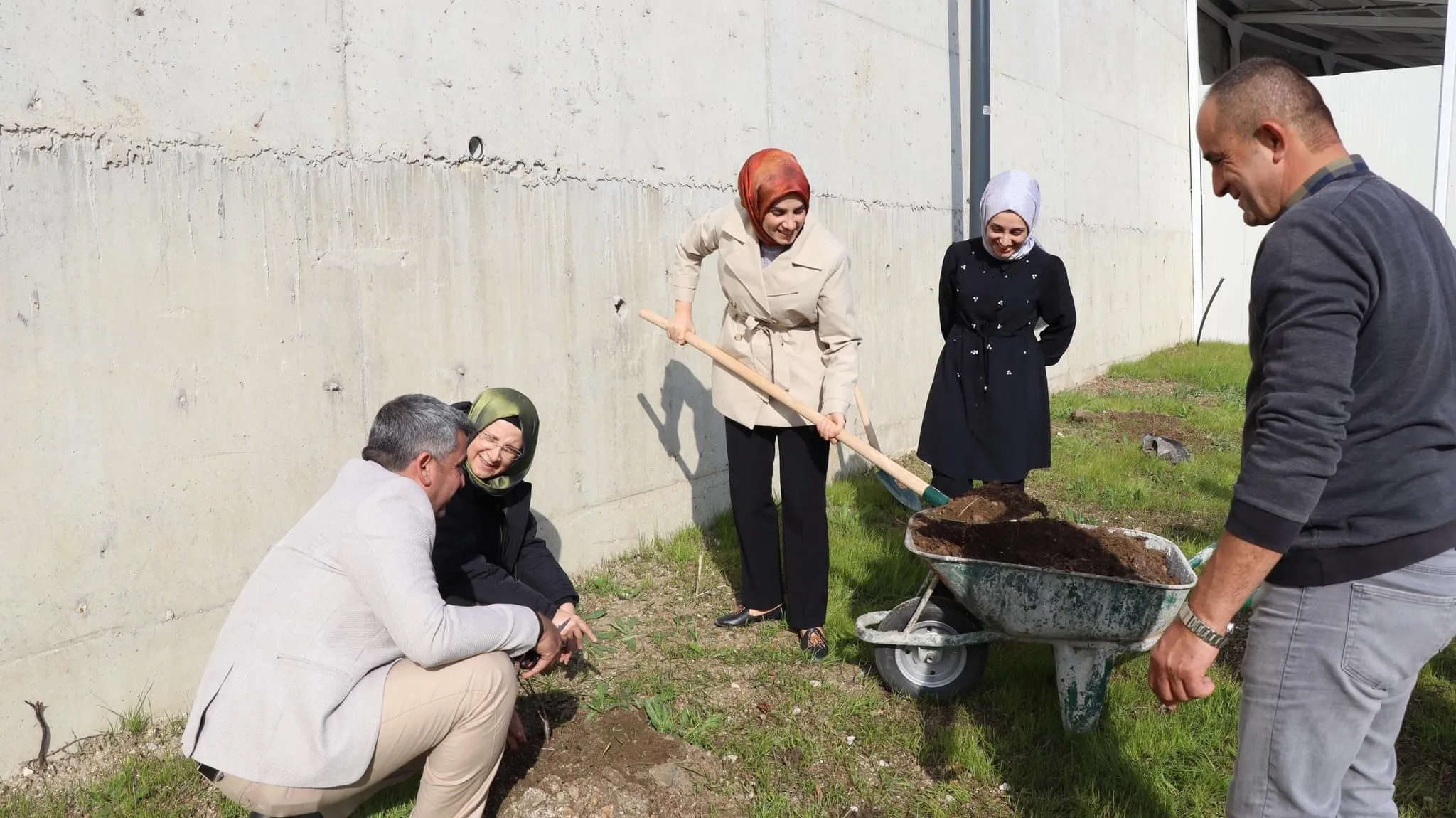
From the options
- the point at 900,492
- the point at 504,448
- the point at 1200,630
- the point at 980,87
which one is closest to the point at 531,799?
the point at 504,448

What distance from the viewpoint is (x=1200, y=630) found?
188 cm

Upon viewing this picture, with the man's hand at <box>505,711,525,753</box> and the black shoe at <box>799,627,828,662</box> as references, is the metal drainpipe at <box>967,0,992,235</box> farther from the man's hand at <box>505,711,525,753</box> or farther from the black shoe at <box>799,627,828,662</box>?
the man's hand at <box>505,711,525,753</box>

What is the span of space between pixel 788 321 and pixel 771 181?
0.55m

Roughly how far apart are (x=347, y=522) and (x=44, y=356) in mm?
1223

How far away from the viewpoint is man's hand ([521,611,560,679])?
2.93 meters

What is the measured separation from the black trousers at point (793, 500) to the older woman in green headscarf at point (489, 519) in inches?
40.0

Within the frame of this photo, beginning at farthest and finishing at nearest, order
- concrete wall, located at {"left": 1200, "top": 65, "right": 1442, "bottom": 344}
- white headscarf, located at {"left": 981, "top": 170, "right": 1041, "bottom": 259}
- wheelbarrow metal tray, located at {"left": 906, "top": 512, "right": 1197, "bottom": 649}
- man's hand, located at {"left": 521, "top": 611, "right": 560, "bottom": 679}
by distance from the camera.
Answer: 1. concrete wall, located at {"left": 1200, "top": 65, "right": 1442, "bottom": 344}
2. white headscarf, located at {"left": 981, "top": 170, "right": 1041, "bottom": 259}
3. wheelbarrow metal tray, located at {"left": 906, "top": 512, "right": 1197, "bottom": 649}
4. man's hand, located at {"left": 521, "top": 611, "right": 560, "bottom": 679}

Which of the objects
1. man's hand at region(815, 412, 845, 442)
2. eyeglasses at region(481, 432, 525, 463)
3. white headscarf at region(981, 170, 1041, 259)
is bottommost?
man's hand at region(815, 412, 845, 442)

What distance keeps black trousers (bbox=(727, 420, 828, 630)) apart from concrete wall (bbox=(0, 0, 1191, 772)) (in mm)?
942

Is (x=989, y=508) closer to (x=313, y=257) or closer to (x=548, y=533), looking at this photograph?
(x=548, y=533)

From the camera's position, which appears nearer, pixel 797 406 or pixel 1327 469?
pixel 1327 469

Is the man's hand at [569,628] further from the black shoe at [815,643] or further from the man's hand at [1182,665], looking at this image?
the man's hand at [1182,665]

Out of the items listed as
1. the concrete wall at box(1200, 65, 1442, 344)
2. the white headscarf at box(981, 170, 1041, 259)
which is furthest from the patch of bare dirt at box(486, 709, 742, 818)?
the concrete wall at box(1200, 65, 1442, 344)

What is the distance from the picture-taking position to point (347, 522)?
249 cm
